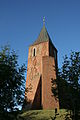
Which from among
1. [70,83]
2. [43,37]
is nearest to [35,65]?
[43,37]

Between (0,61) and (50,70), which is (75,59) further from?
(50,70)

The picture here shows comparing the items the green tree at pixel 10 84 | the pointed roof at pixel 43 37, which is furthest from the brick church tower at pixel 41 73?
the green tree at pixel 10 84

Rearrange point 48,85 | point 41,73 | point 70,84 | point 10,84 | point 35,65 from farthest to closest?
point 35,65, point 41,73, point 48,85, point 70,84, point 10,84

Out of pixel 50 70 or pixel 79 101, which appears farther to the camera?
pixel 50 70

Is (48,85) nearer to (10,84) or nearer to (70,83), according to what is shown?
(70,83)

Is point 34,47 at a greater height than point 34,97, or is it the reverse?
point 34,47

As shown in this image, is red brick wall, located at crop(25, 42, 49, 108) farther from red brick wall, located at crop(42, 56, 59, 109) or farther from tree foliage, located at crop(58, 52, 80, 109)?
tree foliage, located at crop(58, 52, 80, 109)

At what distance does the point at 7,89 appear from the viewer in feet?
24.2

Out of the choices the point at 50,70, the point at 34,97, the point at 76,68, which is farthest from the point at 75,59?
the point at 34,97

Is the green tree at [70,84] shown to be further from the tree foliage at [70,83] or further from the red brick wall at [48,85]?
the red brick wall at [48,85]

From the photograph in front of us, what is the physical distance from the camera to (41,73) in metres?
30.7

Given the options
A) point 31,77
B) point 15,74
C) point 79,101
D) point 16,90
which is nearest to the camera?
point 16,90

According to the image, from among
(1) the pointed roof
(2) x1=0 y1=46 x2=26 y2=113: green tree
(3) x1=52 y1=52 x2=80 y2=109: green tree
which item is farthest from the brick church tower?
(2) x1=0 y1=46 x2=26 y2=113: green tree

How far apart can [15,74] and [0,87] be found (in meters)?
1.25
